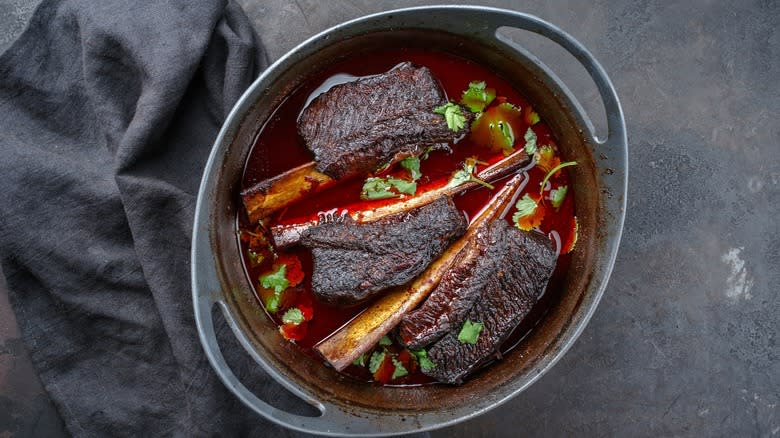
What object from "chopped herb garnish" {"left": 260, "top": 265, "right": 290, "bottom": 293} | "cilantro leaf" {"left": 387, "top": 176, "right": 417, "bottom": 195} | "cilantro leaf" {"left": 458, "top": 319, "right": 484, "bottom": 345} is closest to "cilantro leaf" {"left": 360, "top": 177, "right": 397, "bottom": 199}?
"cilantro leaf" {"left": 387, "top": 176, "right": 417, "bottom": 195}

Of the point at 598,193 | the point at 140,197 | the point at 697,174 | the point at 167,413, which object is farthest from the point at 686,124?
the point at 167,413

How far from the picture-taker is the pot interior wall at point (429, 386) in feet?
9.55

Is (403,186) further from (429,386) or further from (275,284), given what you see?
(429,386)

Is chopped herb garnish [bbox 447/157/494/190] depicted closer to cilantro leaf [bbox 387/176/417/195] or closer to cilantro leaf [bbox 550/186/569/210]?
cilantro leaf [bbox 387/176/417/195]

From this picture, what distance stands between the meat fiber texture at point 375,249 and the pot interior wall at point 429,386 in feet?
1.14

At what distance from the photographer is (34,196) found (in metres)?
3.10

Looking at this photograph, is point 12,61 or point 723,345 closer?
point 12,61

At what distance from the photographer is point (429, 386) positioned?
124 inches

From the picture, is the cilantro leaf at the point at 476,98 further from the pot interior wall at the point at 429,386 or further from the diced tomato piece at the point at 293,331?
the diced tomato piece at the point at 293,331

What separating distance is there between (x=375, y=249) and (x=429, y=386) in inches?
29.7

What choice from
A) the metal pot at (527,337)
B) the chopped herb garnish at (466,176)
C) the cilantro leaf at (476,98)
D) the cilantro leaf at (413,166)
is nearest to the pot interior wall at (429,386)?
the metal pot at (527,337)

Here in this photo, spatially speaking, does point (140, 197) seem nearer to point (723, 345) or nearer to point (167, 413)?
point (167, 413)

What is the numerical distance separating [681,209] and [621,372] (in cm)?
92

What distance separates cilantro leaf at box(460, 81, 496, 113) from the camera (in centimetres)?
311
